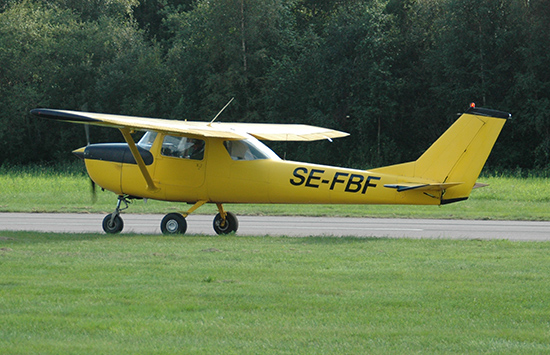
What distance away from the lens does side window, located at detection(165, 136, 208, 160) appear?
1528cm

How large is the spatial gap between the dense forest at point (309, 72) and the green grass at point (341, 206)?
12766 millimetres

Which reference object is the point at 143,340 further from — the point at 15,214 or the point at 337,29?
the point at 337,29

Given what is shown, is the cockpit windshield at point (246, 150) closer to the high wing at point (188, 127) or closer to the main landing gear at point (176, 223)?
the high wing at point (188, 127)

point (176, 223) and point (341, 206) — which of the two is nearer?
point (176, 223)

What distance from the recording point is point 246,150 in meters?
15.2

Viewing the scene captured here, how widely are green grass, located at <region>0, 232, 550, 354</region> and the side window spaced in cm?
321

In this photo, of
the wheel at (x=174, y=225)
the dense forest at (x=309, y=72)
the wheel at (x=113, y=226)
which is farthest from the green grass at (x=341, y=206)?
the dense forest at (x=309, y=72)

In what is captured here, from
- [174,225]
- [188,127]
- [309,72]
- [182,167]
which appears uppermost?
[188,127]

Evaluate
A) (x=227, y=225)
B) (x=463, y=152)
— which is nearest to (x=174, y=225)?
(x=227, y=225)

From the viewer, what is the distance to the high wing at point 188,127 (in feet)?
42.8

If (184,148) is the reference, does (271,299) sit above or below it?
below

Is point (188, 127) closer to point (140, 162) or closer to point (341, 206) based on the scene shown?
point (140, 162)

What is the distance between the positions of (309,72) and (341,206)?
26.4 metres

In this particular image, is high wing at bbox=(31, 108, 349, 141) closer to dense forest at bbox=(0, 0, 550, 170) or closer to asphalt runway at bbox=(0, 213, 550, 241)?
asphalt runway at bbox=(0, 213, 550, 241)
